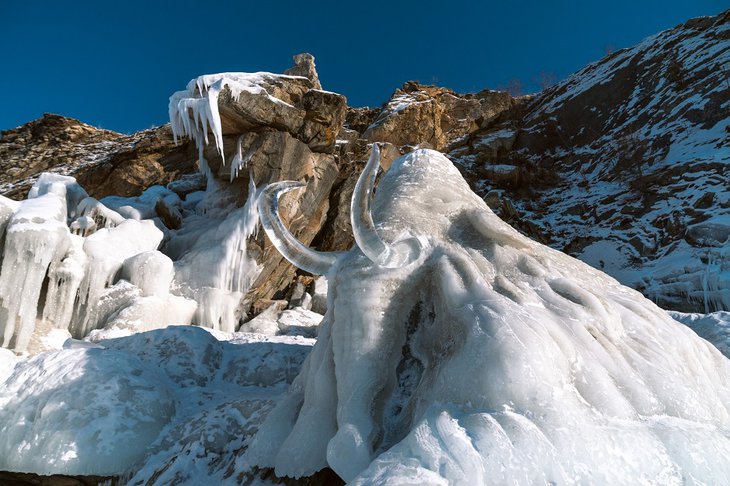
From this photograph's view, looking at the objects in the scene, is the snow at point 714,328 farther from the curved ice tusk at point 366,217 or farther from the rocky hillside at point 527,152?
the rocky hillside at point 527,152

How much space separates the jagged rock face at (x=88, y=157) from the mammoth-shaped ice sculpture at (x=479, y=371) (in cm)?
1517

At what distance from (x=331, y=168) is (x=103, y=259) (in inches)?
258

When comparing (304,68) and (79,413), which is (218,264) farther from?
(304,68)

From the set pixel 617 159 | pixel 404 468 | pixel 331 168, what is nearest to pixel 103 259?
pixel 331 168

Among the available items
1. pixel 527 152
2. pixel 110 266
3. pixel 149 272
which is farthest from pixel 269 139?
pixel 527 152

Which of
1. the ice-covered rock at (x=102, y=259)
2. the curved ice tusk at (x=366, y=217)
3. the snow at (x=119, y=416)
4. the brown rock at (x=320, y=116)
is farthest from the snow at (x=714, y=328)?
the brown rock at (x=320, y=116)

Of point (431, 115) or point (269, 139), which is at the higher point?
point (431, 115)

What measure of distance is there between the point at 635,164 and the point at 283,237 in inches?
746

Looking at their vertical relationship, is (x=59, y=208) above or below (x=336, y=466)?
above

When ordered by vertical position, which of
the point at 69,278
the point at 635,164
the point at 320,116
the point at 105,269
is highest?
the point at 635,164

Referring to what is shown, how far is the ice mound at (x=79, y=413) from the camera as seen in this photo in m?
3.76

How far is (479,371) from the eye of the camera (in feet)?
6.96

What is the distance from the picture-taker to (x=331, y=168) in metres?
13.7

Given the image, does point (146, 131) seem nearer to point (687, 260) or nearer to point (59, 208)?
point (59, 208)
